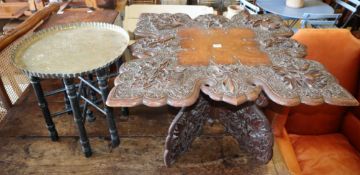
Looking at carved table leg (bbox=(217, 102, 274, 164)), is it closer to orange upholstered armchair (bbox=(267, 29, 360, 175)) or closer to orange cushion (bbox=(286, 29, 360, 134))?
orange upholstered armchair (bbox=(267, 29, 360, 175))

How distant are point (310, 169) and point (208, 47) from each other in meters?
0.86

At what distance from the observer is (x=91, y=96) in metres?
2.03

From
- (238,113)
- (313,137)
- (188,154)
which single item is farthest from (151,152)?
(313,137)

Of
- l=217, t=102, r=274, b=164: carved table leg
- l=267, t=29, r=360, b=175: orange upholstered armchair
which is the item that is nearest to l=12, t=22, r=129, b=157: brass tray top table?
l=217, t=102, r=274, b=164: carved table leg

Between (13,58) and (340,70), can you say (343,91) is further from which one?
(13,58)

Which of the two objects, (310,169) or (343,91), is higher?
(343,91)

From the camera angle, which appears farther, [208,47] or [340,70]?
[340,70]

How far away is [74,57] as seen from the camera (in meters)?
1.49

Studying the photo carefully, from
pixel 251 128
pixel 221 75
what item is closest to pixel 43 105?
pixel 221 75

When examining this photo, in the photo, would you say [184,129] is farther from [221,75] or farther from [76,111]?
[76,111]

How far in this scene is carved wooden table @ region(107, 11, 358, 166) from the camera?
113 cm

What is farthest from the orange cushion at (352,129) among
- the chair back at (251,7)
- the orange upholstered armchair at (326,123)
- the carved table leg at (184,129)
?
the chair back at (251,7)

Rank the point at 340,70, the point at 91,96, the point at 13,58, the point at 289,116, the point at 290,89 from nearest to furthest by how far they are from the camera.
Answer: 1. the point at 290,89
2. the point at 13,58
3. the point at 340,70
4. the point at 289,116
5. the point at 91,96

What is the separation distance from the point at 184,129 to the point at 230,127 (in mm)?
406
